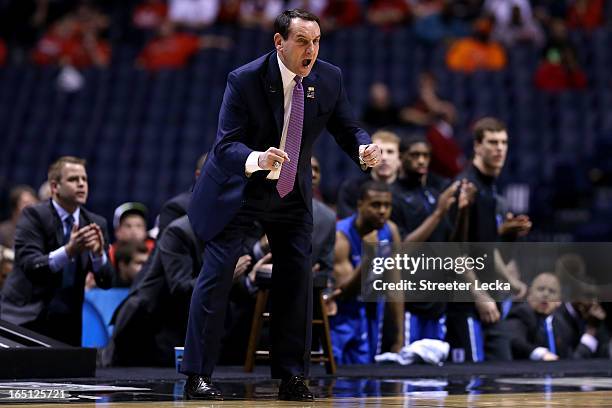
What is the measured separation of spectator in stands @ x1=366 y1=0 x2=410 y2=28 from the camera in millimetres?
16938

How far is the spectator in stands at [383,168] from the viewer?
388 inches

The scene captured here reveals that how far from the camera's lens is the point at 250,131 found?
20.8 feet

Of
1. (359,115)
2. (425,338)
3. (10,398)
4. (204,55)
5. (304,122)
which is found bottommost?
(10,398)

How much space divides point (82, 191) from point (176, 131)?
25.3ft

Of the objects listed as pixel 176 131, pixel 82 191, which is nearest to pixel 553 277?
pixel 82 191

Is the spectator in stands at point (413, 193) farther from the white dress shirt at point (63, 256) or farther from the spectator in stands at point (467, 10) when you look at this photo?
the spectator in stands at point (467, 10)

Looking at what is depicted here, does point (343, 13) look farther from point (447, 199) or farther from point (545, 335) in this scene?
point (447, 199)

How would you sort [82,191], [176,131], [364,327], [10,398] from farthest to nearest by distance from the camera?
[176,131] → [364,327] → [82,191] → [10,398]

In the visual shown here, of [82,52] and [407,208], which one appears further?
[82,52]

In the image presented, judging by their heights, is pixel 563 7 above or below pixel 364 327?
above

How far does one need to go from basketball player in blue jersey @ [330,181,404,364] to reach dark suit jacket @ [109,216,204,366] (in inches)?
44.3

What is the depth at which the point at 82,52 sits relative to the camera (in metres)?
18.1

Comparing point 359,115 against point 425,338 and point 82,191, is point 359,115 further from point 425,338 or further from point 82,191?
point 82,191

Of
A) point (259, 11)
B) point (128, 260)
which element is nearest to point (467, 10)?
point (259, 11)
